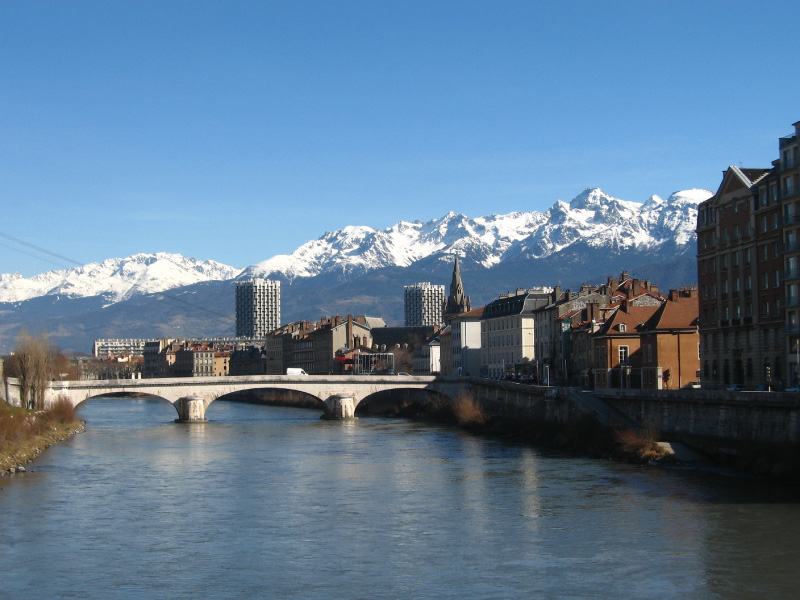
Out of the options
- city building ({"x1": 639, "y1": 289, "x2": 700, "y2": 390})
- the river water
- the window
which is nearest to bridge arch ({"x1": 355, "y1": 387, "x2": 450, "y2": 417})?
the window

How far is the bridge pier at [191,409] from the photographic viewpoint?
11081cm

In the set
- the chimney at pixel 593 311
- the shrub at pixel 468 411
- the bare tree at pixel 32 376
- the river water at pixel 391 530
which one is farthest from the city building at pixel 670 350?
the bare tree at pixel 32 376

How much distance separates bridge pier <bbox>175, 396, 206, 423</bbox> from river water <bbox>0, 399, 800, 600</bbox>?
4133 centimetres

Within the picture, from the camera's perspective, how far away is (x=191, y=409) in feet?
364

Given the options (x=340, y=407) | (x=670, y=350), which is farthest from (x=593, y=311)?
(x=340, y=407)

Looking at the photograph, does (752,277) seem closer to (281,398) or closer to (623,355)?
(623,355)

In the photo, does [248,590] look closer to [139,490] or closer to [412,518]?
[412,518]

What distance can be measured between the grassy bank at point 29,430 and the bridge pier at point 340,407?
26338 mm

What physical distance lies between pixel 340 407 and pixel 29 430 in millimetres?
43912

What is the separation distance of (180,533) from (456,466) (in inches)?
939

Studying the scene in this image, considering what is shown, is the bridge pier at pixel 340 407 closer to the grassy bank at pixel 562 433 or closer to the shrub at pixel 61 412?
the grassy bank at pixel 562 433

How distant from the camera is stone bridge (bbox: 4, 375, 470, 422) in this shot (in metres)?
109

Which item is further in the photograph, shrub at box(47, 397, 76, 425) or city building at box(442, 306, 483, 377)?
city building at box(442, 306, 483, 377)

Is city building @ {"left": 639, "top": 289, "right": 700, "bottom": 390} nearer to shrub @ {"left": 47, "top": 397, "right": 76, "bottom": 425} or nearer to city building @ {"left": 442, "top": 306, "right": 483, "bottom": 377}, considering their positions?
shrub @ {"left": 47, "top": 397, "right": 76, "bottom": 425}
